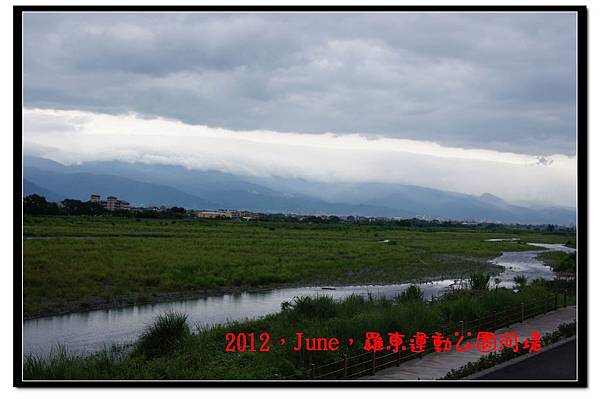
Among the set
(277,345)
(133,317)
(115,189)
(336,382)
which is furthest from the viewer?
(115,189)

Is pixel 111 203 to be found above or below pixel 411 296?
above

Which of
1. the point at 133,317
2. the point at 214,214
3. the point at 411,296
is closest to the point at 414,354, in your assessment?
the point at 411,296

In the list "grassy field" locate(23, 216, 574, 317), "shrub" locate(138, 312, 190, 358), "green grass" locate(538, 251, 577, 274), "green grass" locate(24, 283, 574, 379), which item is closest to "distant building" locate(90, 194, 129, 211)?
"grassy field" locate(23, 216, 574, 317)

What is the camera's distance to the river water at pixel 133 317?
40.2 ft

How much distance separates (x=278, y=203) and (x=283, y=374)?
3536cm

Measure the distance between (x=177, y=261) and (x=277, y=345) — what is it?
13.3 meters

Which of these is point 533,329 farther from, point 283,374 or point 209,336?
point 209,336

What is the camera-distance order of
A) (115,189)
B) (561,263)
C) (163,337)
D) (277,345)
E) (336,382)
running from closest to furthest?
(336,382)
(277,345)
(163,337)
(115,189)
(561,263)

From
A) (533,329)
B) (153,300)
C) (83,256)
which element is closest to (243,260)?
(153,300)

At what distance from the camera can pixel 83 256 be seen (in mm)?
16203

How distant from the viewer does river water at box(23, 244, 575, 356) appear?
12.3m

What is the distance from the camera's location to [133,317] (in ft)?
49.2

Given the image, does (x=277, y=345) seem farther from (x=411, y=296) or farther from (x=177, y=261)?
(x=177, y=261)

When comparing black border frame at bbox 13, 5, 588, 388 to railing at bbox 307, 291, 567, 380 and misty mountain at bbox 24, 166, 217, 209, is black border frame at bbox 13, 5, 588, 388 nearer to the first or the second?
railing at bbox 307, 291, 567, 380
